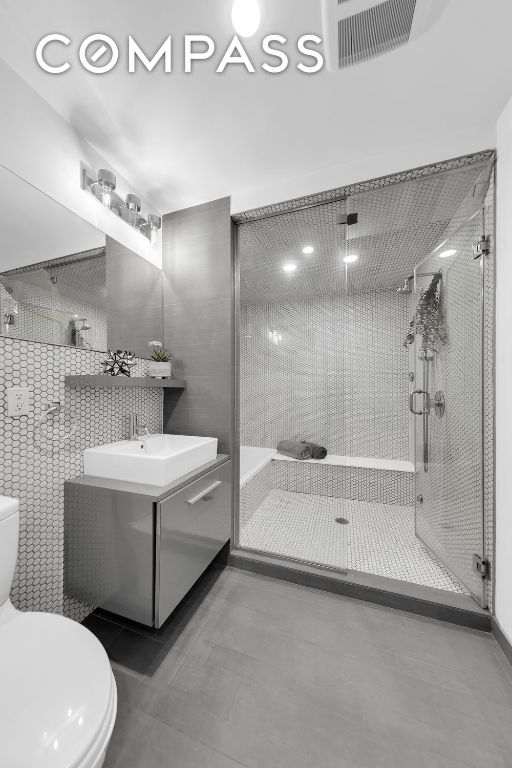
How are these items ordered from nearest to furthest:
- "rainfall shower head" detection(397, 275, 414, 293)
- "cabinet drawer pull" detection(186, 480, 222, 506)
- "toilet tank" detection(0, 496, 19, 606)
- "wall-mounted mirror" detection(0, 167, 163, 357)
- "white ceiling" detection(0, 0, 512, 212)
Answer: "toilet tank" detection(0, 496, 19, 606) < "white ceiling" detection(0, 0, 512, 212) < "wall-mounted mirror" detection(0, 167, 163, 357) < "cabinet drawer pull" detection(186, 480, 222, 506) < "rainfall shower head" detection(397, 275, 414, 293)

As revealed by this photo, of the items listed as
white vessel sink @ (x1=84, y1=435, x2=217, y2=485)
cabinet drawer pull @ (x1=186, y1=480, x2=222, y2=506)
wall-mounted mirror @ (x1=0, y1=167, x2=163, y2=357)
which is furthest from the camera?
cabinet drawer pull @ (x1=186, y1=480, x2=222, y2=506)

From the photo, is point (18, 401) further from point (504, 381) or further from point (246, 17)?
point (504, 381)

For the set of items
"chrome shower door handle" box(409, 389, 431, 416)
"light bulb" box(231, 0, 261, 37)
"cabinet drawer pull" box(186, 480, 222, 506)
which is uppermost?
"light bulb" box(231, 0, 261, 37)

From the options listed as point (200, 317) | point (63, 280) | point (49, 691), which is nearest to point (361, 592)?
point (49, 691)

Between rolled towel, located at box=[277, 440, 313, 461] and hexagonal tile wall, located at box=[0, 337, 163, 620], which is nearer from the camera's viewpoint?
hexagonal tile wall, located at box=[0, 337, 163, 620]

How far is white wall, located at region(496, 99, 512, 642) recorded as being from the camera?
133 cm

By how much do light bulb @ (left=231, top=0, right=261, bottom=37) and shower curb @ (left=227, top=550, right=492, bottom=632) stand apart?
2628 mm

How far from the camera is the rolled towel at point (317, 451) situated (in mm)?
2162

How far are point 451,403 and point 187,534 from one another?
5.73 ft

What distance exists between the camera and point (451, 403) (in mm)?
1843

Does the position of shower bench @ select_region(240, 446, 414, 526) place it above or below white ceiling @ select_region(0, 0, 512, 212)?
below

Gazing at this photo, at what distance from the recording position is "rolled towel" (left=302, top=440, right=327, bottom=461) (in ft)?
7.09

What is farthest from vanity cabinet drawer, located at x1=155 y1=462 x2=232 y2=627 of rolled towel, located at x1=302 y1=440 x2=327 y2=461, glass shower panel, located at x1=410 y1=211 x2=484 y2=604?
glass shower panel, located at x1=410 y1=211 x2=484 y2=604

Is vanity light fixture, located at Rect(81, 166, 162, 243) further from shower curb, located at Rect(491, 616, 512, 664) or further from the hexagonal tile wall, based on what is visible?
shower curb, located at Rect(491, 616, 512, 664)
